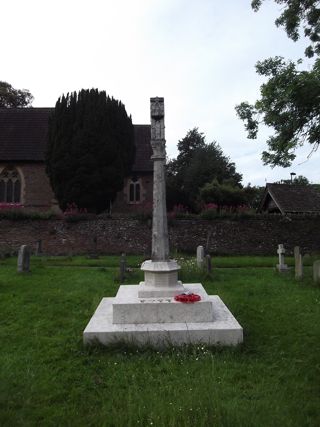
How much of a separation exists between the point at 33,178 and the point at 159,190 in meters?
25.1

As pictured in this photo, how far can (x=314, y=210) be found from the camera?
27234 millimetres

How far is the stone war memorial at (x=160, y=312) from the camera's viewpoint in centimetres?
548

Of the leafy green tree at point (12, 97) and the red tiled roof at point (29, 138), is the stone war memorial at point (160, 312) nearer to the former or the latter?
the red tiled roof at point (29, 138)

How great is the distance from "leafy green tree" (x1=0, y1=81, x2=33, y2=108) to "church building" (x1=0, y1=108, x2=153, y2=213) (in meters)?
8.41

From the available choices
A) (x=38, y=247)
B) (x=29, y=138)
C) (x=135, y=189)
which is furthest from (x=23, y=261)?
(x=29, y=138)

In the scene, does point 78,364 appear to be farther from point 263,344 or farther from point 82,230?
point 82,230

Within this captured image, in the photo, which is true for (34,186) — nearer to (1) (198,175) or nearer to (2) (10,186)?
(2) (10,186)

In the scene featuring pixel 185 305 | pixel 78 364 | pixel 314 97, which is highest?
pixel 314 97

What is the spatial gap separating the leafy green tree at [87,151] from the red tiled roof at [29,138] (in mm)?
3776

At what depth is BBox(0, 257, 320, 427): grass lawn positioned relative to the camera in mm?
3498

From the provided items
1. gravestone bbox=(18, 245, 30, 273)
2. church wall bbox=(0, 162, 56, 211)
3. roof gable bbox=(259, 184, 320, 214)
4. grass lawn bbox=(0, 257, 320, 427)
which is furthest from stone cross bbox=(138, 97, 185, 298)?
church wall bbox=(0, 162, 56, 211)

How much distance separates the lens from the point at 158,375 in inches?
176

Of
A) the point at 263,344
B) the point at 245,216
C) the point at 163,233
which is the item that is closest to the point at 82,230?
the point at 245,216

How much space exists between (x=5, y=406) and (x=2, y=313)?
3716mm
